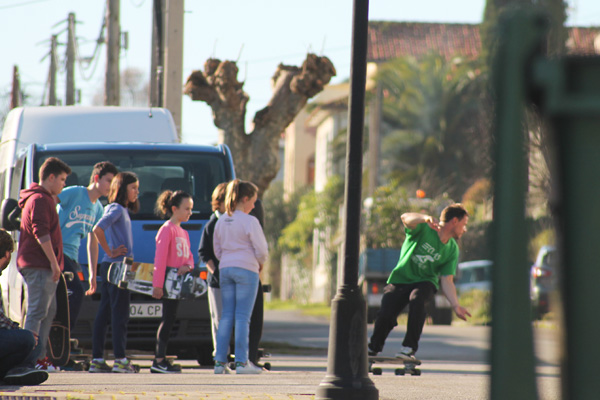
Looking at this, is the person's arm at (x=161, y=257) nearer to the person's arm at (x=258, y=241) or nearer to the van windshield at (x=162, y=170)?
the person's arm at (x=258, y=241)

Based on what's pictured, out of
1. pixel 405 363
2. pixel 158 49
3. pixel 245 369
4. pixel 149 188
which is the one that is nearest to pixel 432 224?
pixel 405 363

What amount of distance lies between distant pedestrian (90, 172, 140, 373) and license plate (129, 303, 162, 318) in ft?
3.05

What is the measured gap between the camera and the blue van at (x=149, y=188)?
1069 cm

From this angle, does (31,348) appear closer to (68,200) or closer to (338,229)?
(68,200)

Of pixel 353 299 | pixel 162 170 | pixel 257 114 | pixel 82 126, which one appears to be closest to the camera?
pixel 353 299

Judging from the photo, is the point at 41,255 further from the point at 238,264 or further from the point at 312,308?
the point at 312,308

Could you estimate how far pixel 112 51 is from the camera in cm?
2519

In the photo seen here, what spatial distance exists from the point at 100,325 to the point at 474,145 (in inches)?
1462

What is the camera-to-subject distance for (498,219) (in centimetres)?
206

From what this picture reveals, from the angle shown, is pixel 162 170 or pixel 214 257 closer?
pixel 214 257

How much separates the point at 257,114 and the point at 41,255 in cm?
1019

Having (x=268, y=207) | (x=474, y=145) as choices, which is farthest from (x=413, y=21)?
(x=474, y=145)

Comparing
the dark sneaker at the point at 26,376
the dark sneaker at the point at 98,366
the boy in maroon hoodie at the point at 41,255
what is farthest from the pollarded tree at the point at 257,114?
the dark sneaker at the point at 26,376

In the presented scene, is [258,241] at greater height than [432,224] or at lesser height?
lesser
